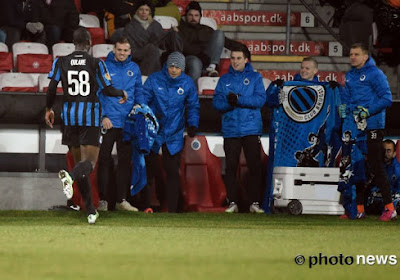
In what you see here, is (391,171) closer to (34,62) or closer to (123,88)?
(123,88)

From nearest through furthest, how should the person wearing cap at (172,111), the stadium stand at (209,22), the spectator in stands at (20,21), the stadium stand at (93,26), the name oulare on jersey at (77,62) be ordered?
1. the name oulare on jersey at (77,62)
2. the person wearing cap at (172,111)
3. the spectator in stands at (20,21)
4. the stadium stand at (93,26)
5. the stadium stand at (209,22)

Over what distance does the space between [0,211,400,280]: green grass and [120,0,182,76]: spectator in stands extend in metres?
3.04

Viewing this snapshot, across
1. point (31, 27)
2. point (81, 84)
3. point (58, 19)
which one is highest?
point (58, 19)

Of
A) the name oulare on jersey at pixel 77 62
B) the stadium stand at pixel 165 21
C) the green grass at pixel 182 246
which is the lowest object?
the green grass at pixel 182 246

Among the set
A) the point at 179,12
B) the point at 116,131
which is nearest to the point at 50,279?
the point at 116,131

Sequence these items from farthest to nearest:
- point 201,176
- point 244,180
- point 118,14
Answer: point 118,14
point 244,180
point 201,176

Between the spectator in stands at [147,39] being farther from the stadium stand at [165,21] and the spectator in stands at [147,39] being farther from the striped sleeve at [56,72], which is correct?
the striped sleeve at [56,72]

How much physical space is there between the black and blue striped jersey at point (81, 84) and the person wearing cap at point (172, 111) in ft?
6.62

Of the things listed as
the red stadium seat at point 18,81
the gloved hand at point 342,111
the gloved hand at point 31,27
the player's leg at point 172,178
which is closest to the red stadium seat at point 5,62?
the red stadium seat at point 18,81

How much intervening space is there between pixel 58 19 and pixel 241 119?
14.1 feet

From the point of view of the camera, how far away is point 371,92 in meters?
11.1

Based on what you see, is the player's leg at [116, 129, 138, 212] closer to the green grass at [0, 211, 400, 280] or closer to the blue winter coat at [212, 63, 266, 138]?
the green grass at [0, 211, 400, 280]

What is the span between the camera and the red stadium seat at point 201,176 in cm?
1258

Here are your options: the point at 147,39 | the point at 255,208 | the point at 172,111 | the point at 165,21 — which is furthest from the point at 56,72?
the point at 165,21
